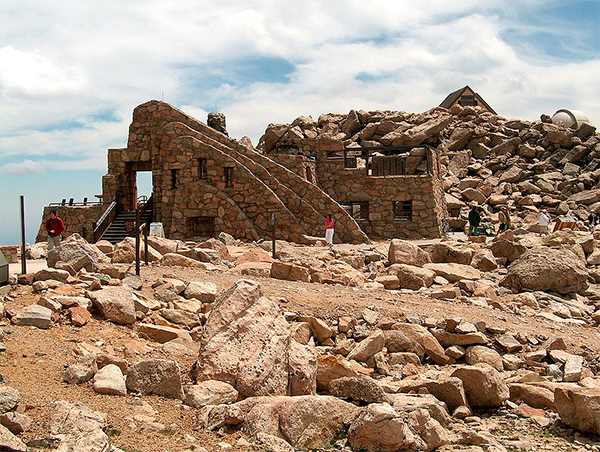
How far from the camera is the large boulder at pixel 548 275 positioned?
49.3 ft

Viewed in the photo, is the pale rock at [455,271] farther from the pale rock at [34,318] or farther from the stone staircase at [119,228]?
the stone staircase at [119,228]

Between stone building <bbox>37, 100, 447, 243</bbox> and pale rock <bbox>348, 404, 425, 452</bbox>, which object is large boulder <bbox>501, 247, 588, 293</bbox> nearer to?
stone building <bbox>37, 100, 447, 243</bbox>

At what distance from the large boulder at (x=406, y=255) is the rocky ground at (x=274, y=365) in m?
3.23

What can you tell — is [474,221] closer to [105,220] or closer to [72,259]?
[105,220]

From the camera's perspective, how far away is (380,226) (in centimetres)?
2473

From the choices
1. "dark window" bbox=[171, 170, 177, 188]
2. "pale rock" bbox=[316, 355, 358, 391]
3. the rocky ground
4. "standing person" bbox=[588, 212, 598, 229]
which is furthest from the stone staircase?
"standing person" bbox=[588, 212, 598, 229]

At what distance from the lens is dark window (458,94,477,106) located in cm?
4356

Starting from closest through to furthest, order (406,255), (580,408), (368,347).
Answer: (580,408)
(368,347)
(406,255)

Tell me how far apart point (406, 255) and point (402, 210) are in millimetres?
9322

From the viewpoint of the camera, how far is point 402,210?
2586cm

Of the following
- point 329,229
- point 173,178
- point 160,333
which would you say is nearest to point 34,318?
point 160,333

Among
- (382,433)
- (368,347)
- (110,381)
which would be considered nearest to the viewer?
(382,433)

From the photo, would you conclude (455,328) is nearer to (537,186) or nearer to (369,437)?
(369,437)

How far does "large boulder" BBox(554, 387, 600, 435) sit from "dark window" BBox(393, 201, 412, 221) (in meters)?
18.6
